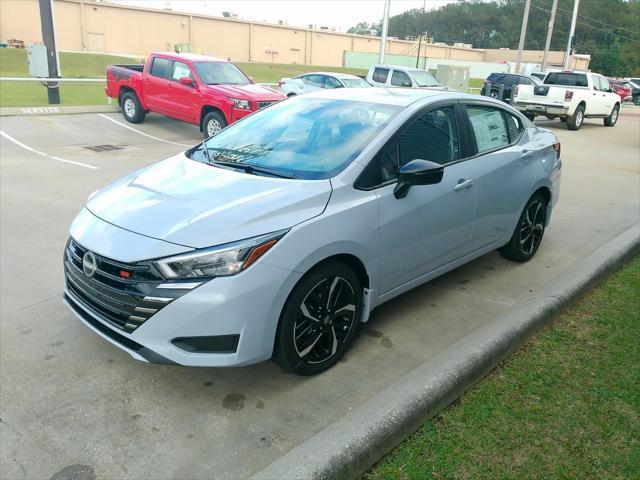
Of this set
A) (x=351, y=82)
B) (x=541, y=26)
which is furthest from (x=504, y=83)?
(x=541, y=26)

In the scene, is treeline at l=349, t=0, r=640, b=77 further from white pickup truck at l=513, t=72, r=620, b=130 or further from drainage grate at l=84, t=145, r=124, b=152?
drainage grate at l=84, t=145, r=124, b=152

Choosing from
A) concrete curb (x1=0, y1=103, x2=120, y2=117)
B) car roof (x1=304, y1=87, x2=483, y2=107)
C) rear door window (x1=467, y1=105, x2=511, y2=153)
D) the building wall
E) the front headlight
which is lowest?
concrete curb (x1=0, y1=103, x2=120, y2=117)

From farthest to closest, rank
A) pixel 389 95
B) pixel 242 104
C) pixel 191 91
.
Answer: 1. pixel 191 91
2. pixel 242 104
3. pixel 389 95

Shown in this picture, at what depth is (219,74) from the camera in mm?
12609

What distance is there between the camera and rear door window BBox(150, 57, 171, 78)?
12.9 meters

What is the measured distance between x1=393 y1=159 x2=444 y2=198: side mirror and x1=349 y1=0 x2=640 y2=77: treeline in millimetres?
89451

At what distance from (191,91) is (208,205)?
31.9 ft

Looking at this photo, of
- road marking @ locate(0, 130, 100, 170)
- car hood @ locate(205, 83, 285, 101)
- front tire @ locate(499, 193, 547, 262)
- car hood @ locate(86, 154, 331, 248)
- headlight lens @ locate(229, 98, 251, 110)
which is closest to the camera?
car hood @ locate(86, 154, 331, 248)

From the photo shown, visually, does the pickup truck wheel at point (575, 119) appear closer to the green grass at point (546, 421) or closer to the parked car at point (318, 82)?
the parked car at point (318, 82)

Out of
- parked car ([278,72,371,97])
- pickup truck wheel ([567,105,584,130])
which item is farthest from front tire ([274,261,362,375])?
pickup truck wheel ([567,105,584,130])

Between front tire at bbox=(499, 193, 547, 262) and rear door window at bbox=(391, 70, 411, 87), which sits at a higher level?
rear door window at bbox=(391, 70, 411, 87)

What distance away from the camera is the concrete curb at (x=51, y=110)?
13180mm

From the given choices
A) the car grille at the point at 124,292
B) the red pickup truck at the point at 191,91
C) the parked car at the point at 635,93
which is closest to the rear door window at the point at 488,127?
the car grille at the point at 124,292

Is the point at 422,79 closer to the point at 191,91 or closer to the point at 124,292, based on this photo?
the point at 191,91
